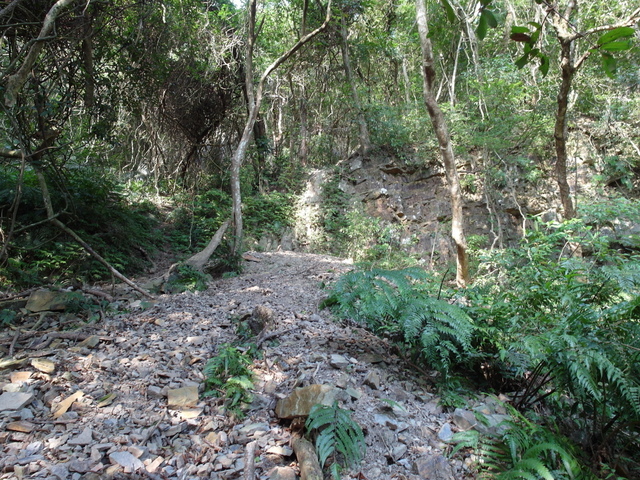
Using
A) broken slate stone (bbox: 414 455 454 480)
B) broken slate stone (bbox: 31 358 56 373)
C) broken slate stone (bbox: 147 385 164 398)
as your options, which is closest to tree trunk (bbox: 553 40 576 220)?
broken slate stone (bbox: 414 455 454 480)

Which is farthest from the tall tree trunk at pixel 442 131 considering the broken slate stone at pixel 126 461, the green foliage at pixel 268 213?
the green foliage at pixel 268 213

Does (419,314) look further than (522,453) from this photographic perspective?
Yes

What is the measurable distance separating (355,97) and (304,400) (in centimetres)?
1051

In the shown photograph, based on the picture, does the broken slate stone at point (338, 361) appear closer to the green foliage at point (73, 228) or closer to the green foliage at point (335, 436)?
the green foliage at point (335, 436)

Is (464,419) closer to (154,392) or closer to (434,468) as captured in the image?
(434,468)

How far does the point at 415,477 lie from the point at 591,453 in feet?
3.50

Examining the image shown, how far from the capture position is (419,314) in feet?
7.95

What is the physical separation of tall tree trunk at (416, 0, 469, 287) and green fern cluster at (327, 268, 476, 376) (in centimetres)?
304

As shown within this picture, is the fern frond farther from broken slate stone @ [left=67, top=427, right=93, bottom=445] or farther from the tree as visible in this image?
the tree

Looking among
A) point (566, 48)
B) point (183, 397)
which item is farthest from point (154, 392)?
point (566, 48)

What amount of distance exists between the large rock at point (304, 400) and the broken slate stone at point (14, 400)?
151 cm

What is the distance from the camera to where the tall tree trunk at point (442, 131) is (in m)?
5.07

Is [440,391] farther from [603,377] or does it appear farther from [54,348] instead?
[54,348]

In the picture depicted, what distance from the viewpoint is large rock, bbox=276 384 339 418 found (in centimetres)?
202
